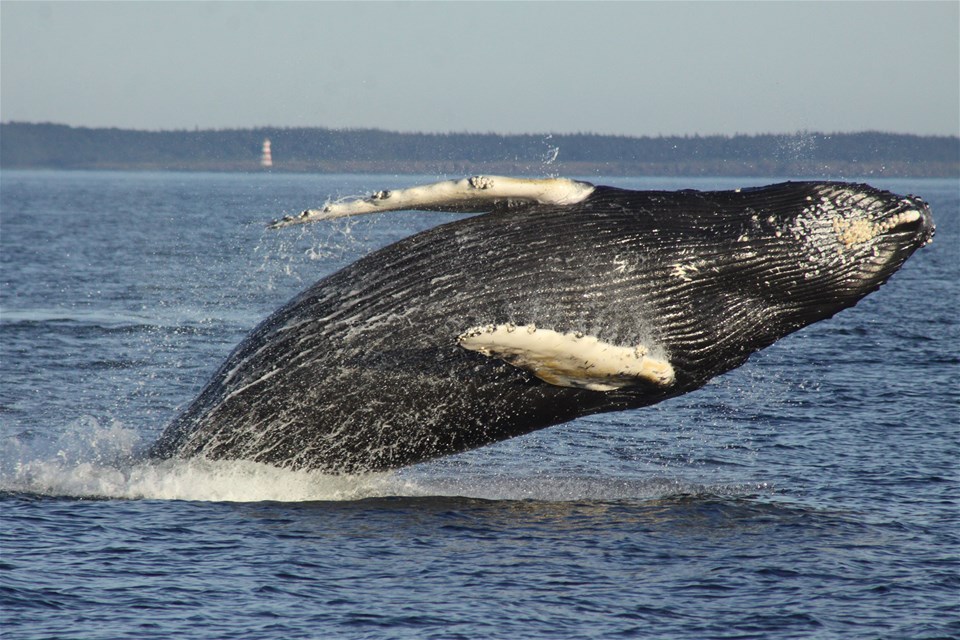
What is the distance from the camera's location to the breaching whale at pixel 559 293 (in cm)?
1064

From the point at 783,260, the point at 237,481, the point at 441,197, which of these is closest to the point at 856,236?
the point at 783,260

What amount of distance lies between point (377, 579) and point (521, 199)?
342 centimetres

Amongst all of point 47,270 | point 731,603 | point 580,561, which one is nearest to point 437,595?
point 580,561

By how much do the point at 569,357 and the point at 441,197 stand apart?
1722mm

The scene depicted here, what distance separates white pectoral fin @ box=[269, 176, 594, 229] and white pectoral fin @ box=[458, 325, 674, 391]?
1.27m

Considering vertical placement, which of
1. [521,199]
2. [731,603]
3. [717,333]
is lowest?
[731,603]

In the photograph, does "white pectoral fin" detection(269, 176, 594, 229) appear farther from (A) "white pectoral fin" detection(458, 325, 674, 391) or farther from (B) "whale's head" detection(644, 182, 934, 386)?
(B) "whale's head" detection(644, 182, 934, 386)

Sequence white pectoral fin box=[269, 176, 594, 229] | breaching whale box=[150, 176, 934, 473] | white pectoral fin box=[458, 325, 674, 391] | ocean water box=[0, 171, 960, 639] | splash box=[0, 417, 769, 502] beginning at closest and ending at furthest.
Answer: ocean water box=[0, 171, 960, 639] → white pectoral fin box=[458, 325, 674, 391] → white pectoral fin box=[269, 176, 594, 229] → breaching whale box=[150, 176, 934, 473] → splash box=[0, 417, 769, 502]

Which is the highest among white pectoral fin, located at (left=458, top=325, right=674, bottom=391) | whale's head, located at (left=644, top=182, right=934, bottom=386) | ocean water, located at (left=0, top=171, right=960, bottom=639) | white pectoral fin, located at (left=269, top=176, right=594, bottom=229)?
white pectoral fin, located at (left=269, top=176, right=594, bottom=229)

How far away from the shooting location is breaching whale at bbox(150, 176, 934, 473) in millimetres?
10641

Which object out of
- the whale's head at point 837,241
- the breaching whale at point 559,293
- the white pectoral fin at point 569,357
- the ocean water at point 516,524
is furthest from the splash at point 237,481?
the whale's head at point 837,241

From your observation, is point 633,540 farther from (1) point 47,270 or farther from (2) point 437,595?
(1) point 47,270

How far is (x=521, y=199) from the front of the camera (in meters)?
10.7

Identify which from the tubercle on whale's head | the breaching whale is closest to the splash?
the breaching whale
